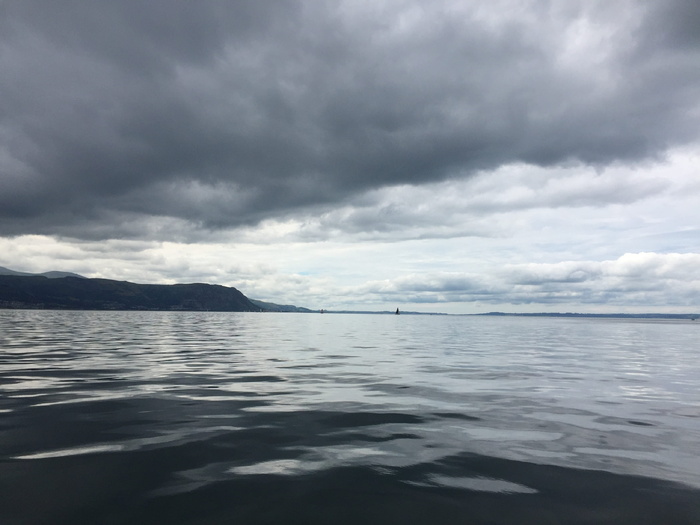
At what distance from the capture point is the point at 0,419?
12.6 meters

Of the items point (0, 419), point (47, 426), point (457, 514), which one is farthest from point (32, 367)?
point (457, 514)

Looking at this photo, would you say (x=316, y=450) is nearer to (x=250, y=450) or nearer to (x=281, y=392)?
(x=250, y=450)

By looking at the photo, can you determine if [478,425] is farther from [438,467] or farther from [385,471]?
[385,471]

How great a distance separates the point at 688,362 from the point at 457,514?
3715cm

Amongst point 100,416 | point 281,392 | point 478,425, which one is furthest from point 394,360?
point 100,416

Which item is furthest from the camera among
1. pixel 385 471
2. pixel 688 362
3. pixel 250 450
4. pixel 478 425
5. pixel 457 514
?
pixel 688 362

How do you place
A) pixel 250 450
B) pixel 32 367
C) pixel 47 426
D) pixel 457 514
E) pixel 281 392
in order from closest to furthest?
1. pixel 457 514
2. pixel 250 450
3. pixel 47 426
4. pixel 281 392
5. pixel 32 367

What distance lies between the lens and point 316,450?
1034cm

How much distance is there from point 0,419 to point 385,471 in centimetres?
1179

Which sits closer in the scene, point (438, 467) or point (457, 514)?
point (457, 514)

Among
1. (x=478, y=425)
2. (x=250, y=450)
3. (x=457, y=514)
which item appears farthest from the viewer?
(x=478, y=425)

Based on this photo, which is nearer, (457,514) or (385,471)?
(457,514)

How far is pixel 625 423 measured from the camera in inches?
533

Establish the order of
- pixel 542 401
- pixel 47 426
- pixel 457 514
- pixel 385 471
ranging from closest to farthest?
pixel 457 514 → pixel 385 471 → pixel 47 426 → pixel 542 401
